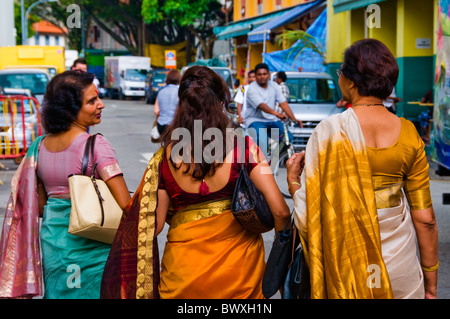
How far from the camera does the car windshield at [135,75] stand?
44156 mm

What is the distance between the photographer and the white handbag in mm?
3408

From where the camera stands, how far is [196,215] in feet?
10.6

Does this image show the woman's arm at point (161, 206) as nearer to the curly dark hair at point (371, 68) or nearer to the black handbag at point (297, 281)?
the black handbag at point (297, 281)

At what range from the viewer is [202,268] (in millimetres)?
3188

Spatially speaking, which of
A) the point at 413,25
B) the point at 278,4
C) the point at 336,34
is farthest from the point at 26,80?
the point at 278,4

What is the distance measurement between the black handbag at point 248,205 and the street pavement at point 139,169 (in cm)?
254

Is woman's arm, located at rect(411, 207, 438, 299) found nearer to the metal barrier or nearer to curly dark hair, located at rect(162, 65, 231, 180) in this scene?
curly dark hair, located at rect(162, 65, 231, 180)

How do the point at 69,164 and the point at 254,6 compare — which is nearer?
the point at 69,164

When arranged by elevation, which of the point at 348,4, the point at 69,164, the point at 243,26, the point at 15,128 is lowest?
the point at 15,128

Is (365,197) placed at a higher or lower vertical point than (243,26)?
lower

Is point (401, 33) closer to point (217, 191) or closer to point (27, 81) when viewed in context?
point (27, 81)

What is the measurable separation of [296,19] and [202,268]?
2599 centimetres

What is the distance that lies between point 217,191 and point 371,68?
2.68ft

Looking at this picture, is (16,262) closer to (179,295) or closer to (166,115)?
(179,295)
